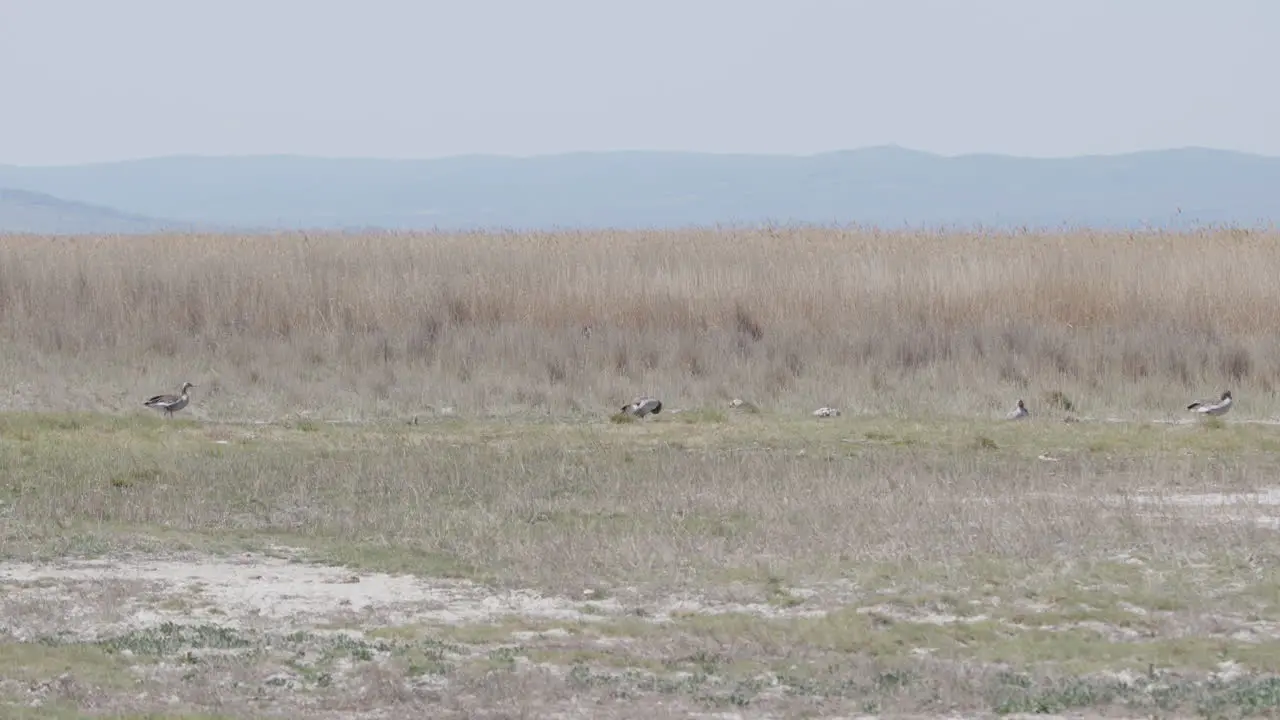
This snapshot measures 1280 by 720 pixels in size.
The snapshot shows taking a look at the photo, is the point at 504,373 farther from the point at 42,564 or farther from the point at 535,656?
the point at 535,656

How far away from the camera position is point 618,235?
30.2 meters

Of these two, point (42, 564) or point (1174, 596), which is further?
point (42, 564)

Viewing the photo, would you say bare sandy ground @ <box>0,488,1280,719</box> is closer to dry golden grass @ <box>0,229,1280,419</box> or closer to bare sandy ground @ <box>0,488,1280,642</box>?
bare sandy ground @ <box>0,488,1280,642</box>

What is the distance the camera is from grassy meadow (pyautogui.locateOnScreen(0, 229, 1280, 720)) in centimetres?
868

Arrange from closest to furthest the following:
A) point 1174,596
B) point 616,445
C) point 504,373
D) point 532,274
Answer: point 1174,596, point 616,445, point 504,373, point 532,274

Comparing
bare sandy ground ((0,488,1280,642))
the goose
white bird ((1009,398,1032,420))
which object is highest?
bare sandy ground ((0,488,1280,642))

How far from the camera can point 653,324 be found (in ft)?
80.1

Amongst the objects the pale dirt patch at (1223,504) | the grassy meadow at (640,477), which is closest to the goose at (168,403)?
the grassy meadow at (640,477)

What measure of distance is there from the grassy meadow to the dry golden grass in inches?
2.5

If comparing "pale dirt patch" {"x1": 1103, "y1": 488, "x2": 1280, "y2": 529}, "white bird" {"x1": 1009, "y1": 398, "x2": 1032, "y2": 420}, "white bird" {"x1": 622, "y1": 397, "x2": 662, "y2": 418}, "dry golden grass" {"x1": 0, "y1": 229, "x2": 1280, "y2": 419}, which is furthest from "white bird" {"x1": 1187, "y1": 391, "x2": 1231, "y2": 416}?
"white bird" {"x1": 622, "y1": 397, "x2": 662, "y2": 418}

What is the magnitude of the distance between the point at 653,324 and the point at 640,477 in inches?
363

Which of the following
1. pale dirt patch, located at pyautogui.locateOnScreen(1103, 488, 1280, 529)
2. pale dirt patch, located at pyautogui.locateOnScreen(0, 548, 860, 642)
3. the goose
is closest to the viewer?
pale dirt patch, located at pyautogui.locateOnScreen(0, 548, 860, 642)

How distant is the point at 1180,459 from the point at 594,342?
28.1 ft

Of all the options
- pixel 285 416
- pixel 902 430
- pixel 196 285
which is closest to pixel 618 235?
pixel 196 285
